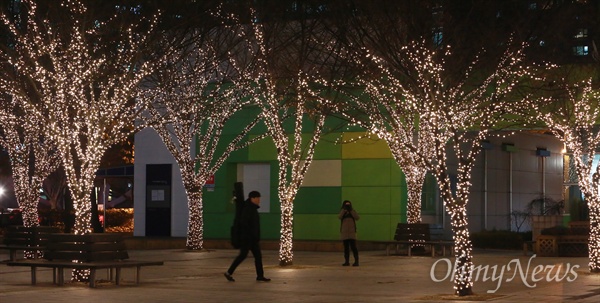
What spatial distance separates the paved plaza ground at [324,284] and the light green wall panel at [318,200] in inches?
379

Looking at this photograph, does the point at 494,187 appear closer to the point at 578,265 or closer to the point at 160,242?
the point at 160,242

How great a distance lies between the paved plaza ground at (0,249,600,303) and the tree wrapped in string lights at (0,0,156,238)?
2350 millimetres

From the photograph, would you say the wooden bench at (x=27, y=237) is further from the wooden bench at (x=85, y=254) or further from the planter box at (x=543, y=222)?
the planter box at (x=543, y=222)

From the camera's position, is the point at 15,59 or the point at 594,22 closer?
the point at 15,59

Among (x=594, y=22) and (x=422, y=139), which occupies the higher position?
(x=594, y=22)

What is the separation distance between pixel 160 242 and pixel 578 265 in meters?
15.8

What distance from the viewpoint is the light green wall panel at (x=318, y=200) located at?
135ft

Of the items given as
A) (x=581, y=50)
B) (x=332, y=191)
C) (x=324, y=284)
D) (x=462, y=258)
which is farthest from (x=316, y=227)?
(x=462, y=258)

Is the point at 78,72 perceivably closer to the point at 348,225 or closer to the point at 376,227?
the point at 348,225

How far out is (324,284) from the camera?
73.0ft

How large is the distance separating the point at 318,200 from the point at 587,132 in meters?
16.0

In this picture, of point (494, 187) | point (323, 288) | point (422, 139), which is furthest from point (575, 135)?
point (494, 187)

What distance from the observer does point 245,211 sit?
73.7 feet

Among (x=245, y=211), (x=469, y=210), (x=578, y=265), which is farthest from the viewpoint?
(x=469, y=210)
